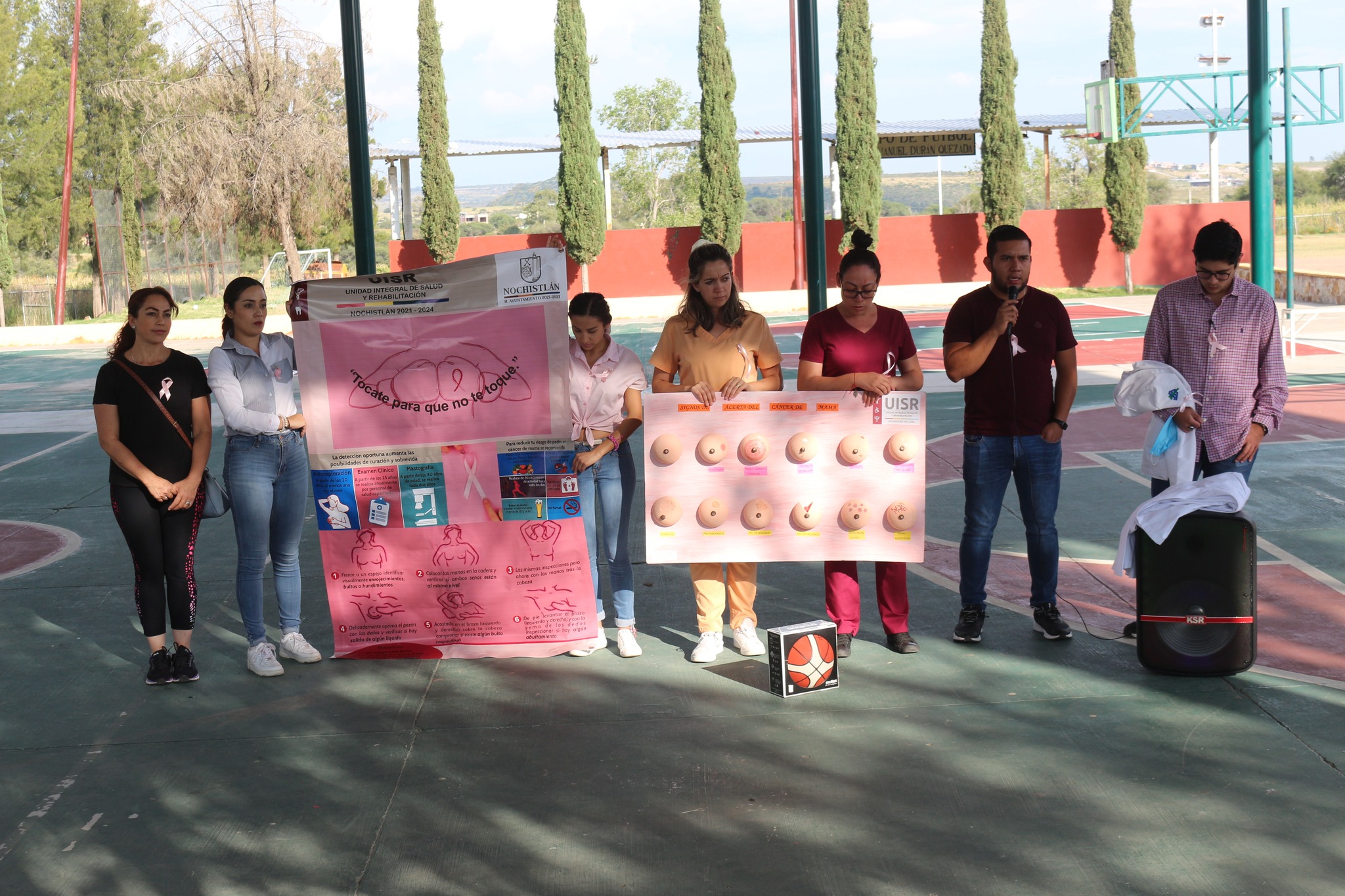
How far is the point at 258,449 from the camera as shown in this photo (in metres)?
5.47

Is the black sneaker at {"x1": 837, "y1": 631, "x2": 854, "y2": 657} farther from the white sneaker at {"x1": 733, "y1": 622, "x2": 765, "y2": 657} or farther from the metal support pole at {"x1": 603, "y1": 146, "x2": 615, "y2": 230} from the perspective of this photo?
the metal support pole at {"x1": 603, "y1": 146, "x2": 615, "y2": 230}

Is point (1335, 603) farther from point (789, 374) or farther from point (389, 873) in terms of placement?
point (789, 374)

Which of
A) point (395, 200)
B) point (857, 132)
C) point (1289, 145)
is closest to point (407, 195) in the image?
point (395, 200)

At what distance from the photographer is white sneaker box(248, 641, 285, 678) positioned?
561cm

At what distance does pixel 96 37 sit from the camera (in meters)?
49.6

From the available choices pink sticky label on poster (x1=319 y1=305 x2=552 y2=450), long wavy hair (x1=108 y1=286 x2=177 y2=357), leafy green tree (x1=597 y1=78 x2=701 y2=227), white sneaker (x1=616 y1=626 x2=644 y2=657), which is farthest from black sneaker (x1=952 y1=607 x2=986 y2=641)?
leafy green tree (x1=597 y1=78 x2=701 y2=227)

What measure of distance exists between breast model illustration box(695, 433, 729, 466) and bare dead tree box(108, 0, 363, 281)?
105 ft

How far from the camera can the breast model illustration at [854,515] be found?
18.1ft

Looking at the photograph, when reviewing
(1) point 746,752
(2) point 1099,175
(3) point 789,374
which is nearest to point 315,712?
(1) point 746,752

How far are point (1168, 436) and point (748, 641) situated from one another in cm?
208

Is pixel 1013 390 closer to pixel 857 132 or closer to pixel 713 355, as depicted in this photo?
pixel 713 355

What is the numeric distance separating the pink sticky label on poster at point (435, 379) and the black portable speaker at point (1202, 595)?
2.77 m

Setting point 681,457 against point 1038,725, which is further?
point 681,457

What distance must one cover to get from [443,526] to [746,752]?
1951 mm
